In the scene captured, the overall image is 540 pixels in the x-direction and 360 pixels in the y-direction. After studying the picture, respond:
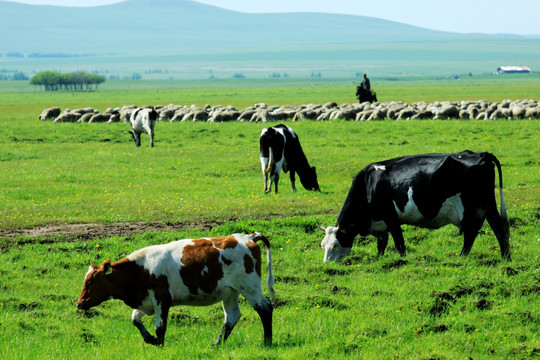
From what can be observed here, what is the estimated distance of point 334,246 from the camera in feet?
44.8

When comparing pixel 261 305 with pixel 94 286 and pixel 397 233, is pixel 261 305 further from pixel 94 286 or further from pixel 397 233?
pixel 397 233

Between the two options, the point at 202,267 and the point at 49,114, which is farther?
the point at 49,114

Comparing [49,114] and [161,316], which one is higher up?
[49,114]

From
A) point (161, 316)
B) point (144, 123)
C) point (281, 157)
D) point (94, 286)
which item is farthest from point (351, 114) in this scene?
point (94, 286)

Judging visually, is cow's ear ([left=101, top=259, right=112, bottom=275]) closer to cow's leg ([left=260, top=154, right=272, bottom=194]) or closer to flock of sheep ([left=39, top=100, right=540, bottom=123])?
cow's leg ([left=260, top=154, right=272, bottom=194])

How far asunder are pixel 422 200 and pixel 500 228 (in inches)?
59.7

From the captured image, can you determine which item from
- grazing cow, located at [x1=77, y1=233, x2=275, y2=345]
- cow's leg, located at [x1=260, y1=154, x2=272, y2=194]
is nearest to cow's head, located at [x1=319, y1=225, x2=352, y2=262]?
grazing cow, located at [x1=77, y1=233, x2=275, y2=345]

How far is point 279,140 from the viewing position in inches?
875

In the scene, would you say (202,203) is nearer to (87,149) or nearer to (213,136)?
(87,149)

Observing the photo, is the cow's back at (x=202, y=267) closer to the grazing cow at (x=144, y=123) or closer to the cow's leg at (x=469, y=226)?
the cow's leg at (x=469, y=226)

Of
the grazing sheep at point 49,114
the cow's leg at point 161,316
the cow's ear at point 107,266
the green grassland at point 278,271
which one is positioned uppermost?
the cow's ear at point 107,266

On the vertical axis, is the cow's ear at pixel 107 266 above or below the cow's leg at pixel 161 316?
above

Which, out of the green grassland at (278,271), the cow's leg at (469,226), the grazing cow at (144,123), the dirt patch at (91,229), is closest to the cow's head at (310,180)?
the green grassland at (278,271)

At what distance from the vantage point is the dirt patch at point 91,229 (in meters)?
15.9
